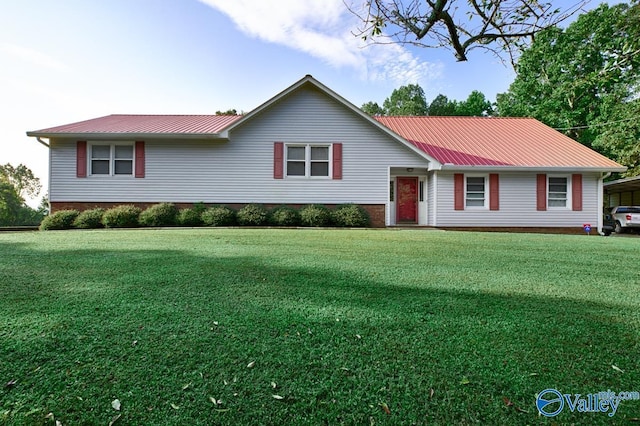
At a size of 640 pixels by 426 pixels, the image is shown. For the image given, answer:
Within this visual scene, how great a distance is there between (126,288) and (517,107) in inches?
1215

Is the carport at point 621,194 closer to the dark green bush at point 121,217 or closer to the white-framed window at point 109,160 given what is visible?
the dark green bush at point 121,217

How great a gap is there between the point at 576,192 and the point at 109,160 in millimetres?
19051

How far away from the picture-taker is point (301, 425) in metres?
1.41

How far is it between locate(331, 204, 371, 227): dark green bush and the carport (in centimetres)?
1749

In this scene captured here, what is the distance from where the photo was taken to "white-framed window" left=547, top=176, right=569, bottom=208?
1259 centimetres

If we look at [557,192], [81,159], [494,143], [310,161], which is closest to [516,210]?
[557,192]

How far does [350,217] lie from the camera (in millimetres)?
11281

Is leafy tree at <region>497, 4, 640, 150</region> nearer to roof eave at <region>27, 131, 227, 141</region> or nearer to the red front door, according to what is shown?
the red front door

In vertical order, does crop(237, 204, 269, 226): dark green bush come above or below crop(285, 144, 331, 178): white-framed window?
below

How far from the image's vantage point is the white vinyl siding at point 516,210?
12.4 m

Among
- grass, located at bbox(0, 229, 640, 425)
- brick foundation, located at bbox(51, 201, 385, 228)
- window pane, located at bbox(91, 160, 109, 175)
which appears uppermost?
window pane, located at bbox(91, 160, 109, 175)

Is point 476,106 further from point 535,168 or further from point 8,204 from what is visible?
point 8,204

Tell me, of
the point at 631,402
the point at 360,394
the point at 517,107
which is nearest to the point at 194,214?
the point at 360,394

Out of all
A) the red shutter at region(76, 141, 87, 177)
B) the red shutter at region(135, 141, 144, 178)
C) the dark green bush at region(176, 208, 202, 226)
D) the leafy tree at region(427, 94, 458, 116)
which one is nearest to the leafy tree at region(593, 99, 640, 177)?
the leafy tree at region(427, 94, 458, 116)
